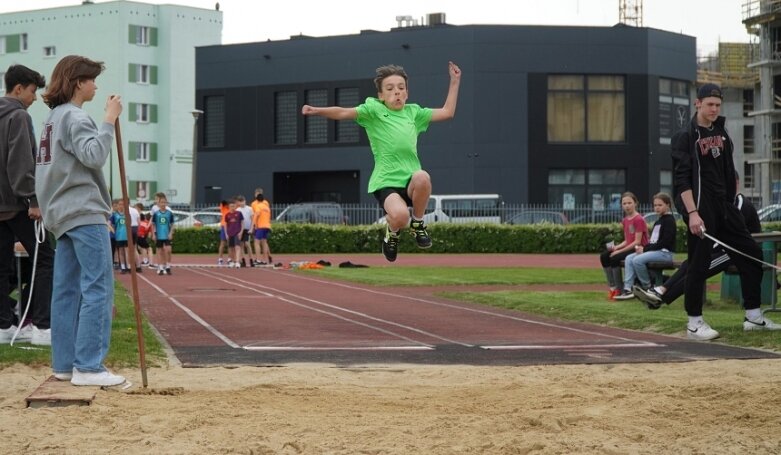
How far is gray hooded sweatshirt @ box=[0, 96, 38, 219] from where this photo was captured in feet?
32.6

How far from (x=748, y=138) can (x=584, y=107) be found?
28.6m

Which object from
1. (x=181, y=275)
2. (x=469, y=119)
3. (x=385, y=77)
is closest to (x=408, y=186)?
(x=385, y=77)

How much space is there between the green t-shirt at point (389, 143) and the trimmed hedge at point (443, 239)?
30310 millimetres

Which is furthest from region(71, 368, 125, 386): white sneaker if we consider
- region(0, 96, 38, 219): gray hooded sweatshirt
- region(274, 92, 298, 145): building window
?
region(274, 92, 298, 145): building window

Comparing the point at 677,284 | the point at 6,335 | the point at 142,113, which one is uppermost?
the point at 142,113

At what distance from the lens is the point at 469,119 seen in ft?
168

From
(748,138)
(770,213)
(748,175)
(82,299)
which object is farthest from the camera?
(748,175)

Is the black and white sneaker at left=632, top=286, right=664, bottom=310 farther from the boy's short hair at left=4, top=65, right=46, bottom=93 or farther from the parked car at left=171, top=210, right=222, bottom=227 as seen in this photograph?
the parked car at left=171, top=210, right=222, bottom=227

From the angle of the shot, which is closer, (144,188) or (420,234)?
(420,234)

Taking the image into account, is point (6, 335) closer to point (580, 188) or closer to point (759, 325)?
point (759, 325)

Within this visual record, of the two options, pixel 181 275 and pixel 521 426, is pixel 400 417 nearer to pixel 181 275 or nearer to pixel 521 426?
pixel 521 426

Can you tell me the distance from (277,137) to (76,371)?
4770 cm

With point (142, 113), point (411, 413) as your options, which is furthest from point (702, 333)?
point (142, 113)

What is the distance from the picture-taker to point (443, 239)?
133 feet
